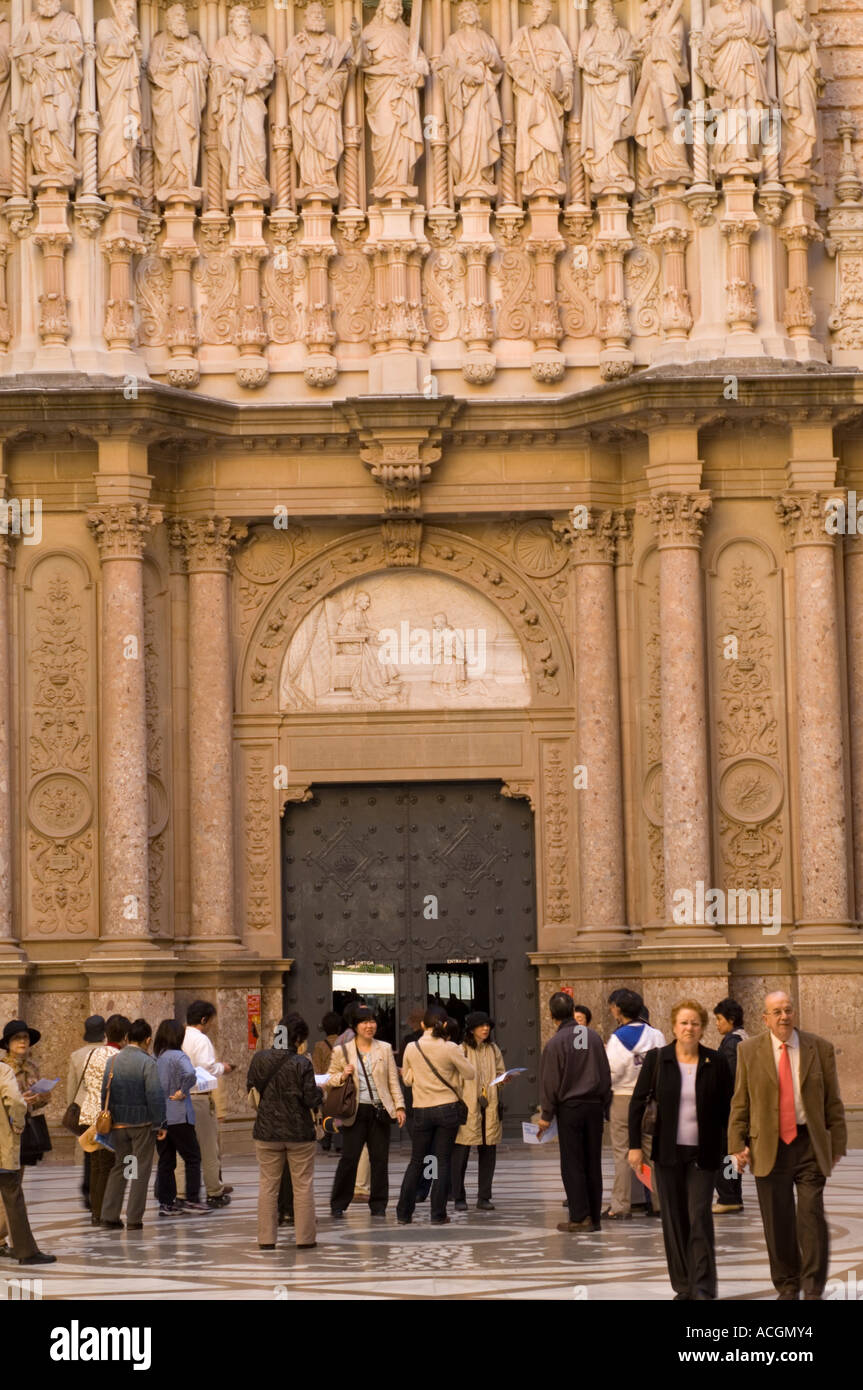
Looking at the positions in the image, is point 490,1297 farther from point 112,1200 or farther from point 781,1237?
point 112,1200

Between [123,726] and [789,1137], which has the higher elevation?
[123,726]

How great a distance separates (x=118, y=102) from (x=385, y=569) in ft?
19.0

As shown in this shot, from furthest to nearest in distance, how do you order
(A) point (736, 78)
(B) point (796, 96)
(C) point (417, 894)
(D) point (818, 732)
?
(C) point (417, 894) < (B) point (796, 96) < (A) point (736, 78) < (D) point (818, 732)

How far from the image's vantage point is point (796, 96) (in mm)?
27328

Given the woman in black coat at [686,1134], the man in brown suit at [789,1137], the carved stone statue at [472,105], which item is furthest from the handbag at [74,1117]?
the carved stone statue at [472,105]

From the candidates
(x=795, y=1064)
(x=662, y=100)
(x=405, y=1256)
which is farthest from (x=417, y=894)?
(x=795, y=1064)

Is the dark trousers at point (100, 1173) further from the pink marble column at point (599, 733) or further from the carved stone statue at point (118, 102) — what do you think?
the carved stone statue at point (118, 102)

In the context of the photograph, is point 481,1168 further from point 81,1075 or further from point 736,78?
point 736,78

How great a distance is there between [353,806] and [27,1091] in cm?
1064

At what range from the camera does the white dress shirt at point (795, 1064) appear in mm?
13805

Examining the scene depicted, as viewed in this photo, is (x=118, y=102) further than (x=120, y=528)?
Yes

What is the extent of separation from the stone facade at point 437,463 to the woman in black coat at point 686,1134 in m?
Answer: 12.0

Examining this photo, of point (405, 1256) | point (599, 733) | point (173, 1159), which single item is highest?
point (599, 733)

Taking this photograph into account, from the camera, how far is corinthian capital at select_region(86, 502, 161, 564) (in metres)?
26.8
